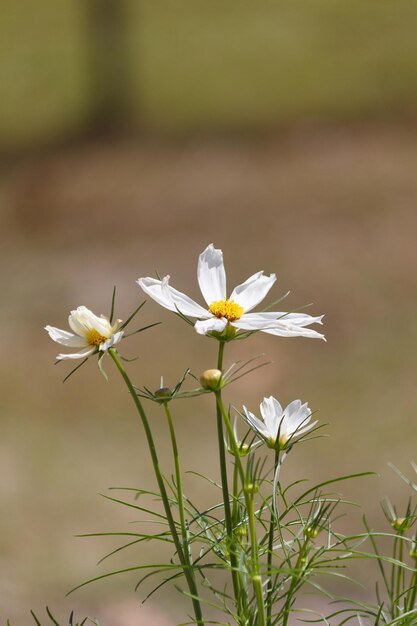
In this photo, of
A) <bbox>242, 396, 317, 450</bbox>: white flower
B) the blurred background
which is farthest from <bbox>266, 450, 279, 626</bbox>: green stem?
the blurred background

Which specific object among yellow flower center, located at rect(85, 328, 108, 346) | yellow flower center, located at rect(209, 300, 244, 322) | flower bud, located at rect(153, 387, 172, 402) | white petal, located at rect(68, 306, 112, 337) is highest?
yellow flower center, located at rect(209, 300, 244, 322)

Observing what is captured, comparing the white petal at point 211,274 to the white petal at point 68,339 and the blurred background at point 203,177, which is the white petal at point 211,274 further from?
the blurred background at point 203,177

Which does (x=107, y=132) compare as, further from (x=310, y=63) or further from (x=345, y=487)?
(x=345, y=487)

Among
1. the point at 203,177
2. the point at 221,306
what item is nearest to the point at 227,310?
the point at 221,306

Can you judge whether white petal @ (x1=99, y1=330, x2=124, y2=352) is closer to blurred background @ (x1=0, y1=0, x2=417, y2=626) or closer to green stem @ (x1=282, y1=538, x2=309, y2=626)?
green stem @ (x1=282, y1=538, x2=309, y2=626)

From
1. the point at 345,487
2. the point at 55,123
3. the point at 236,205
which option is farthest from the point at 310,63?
the point at 345,487

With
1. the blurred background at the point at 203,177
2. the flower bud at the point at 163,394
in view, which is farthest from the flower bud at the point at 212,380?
the blurred background at the point at 203,177

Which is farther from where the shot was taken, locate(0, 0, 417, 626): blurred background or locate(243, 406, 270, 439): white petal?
locate(0, 0, 417, 626): blurred background
